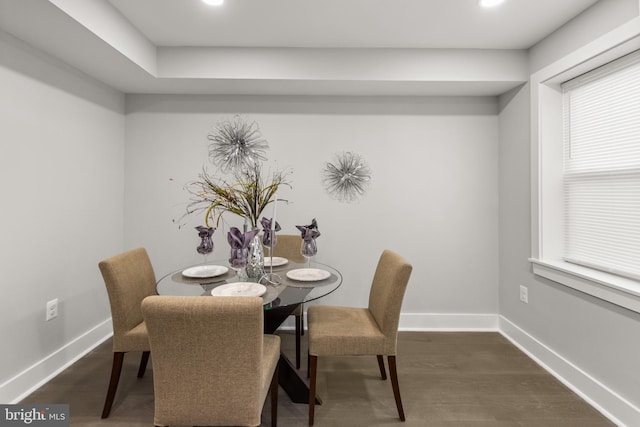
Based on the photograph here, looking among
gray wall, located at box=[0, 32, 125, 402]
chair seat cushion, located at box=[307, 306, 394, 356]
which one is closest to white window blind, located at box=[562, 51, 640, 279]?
chair seat cushion, located at box=[307, 306, 394, 356]

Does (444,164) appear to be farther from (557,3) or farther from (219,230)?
(219,230)

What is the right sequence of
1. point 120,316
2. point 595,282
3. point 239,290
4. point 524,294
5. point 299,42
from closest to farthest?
point 239,290, point 120,316, point 595,282, point 299,42, point 524,294

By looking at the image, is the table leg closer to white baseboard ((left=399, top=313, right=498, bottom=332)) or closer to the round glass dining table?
the round glass dining table

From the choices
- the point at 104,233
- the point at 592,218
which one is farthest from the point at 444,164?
the point at 104,233

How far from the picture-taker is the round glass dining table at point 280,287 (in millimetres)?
1691

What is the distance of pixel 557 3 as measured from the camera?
197cm

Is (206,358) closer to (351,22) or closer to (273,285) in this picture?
(273,285)

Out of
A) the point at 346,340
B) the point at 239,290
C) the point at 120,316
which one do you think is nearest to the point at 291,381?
the point at 346,340

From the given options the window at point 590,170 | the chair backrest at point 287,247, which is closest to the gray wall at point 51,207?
the chair backrest at point 287,247

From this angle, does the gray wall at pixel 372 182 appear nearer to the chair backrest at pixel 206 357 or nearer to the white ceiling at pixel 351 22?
the white ceiling at pixel 351 22

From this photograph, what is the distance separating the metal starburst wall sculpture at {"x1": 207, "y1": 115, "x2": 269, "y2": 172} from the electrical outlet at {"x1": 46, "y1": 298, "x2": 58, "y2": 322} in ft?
5.05

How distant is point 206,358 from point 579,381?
88.0 inches

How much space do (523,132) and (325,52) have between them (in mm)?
1665

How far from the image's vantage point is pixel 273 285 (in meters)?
1.84
